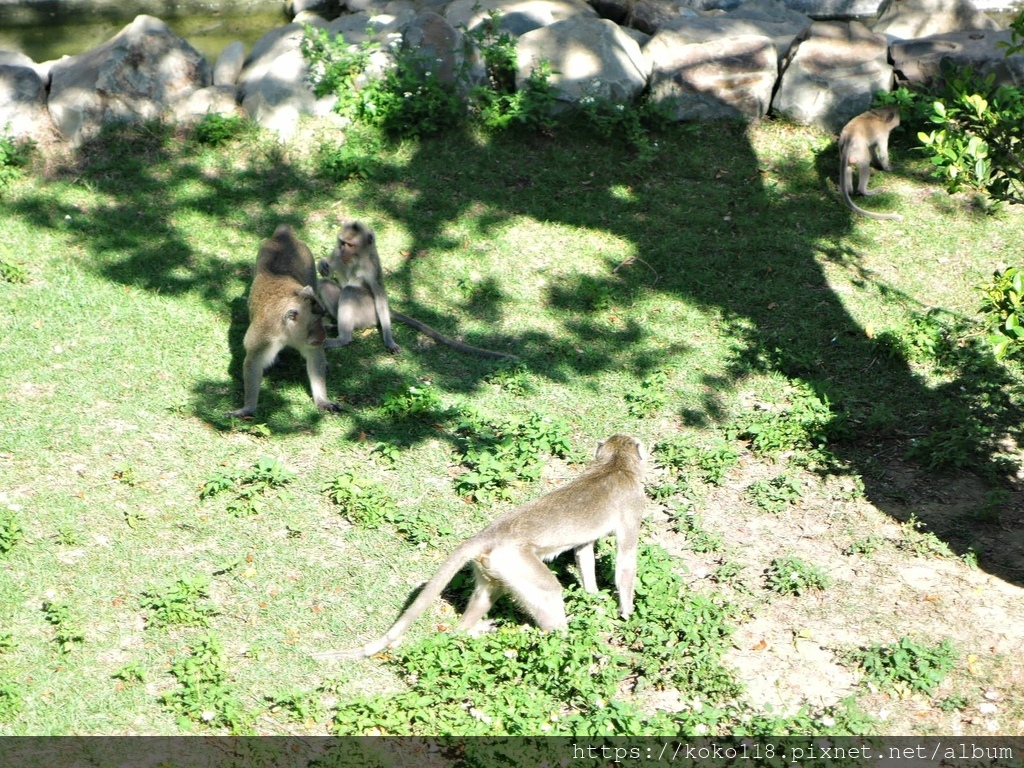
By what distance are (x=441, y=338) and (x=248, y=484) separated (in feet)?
7.97

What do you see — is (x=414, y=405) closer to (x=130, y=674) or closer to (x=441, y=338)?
(x=441, y=338)

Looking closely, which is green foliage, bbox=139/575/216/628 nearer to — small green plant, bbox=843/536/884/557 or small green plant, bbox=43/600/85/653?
small green plant, bbox=43/600/85/653

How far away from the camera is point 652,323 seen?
955 centimetres

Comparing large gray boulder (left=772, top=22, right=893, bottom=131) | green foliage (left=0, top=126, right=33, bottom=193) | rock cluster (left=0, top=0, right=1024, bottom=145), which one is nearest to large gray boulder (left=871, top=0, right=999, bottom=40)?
rock cluster (left=0, top=0, right=1024, bottom=145)

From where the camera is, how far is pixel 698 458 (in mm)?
7812

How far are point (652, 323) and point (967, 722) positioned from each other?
4.62 m

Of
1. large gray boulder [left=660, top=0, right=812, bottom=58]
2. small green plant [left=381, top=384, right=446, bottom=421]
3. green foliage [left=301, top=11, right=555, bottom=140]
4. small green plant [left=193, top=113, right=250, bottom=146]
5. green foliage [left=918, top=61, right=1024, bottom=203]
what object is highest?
green foliage [left=918, top=61, right=1024, bottom=203]

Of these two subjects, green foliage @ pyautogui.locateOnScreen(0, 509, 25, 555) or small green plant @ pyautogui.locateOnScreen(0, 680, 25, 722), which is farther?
green foliage @ pyautogui.locateOnScreen(0, 509, 25, 555)

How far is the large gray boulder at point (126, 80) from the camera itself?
1152 cm

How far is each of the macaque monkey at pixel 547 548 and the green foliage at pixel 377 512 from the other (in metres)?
0.96

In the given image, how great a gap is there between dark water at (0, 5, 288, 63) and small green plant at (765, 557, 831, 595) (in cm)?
1130

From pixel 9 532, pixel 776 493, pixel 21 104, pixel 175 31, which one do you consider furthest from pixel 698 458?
pixel 175 31

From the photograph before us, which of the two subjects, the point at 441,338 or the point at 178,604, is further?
the point at 441,338

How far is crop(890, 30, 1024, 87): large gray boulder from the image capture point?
11.8 m
